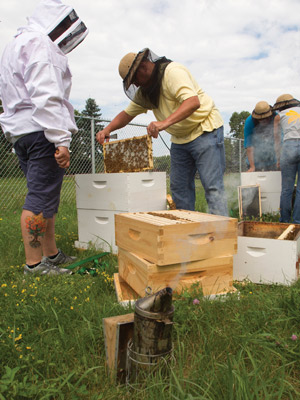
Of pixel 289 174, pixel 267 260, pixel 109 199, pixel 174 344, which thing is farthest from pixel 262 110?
pixel 174 344

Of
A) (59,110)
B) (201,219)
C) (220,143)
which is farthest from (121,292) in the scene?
(220,143)

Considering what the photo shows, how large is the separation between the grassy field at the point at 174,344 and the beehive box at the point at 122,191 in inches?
36.4

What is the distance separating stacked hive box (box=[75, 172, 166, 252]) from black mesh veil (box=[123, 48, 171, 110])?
61cm

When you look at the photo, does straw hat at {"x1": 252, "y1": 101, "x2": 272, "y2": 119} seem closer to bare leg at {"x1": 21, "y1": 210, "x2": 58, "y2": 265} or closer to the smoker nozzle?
bare leg at {"x1": 21, "y1": 210, "x2": 58, "y2": 265}

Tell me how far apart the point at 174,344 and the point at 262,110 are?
144 inches

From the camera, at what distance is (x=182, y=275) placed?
1.77 m

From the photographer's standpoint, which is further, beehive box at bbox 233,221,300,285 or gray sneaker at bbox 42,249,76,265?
gray sneaker at bbox 42,249,76,265

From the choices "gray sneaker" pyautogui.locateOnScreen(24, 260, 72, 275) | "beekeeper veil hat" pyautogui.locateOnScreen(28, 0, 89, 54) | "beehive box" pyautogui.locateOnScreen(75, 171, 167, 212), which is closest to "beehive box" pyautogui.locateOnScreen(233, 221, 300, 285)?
"beehive box" pyautogui.locateOnScreen(75, 171, 167, 212)

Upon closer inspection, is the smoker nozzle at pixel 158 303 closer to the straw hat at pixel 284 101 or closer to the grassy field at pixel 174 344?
the grassy field at pixel 174 344

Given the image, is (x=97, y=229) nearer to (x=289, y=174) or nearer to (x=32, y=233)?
(x=32, y=233)

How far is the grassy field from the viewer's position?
3.77 ft

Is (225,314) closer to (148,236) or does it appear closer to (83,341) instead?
(148,236)

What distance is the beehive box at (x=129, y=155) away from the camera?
2902mm

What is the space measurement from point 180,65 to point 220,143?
26.9 inches
